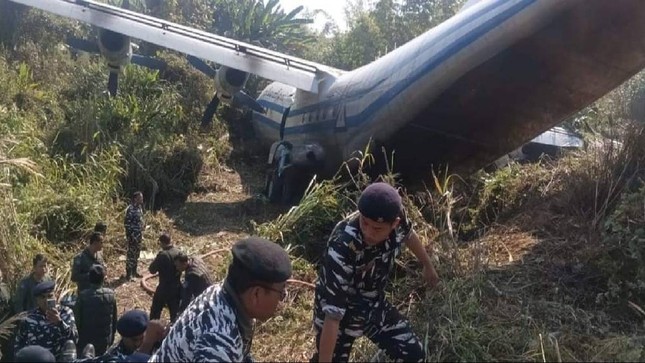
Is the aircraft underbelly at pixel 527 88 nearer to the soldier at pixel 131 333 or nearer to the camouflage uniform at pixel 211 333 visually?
the soldier at pixel 131 333

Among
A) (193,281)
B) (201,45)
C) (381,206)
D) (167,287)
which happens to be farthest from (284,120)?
(381,206)

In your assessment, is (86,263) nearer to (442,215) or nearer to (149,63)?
(442,215)

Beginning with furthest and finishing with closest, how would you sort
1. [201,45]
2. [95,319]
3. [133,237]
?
1. [201,45]
2. [133,237]
3. [95,319]

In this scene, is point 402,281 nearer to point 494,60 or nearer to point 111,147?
point 494,60

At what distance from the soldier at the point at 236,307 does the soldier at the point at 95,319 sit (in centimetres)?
296

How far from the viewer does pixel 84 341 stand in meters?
5.42

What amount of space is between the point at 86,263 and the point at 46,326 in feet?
4.78

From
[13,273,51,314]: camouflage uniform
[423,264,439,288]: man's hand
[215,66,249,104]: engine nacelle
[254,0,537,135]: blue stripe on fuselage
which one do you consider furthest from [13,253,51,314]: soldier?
[215,66,249,104]: engine nacelle

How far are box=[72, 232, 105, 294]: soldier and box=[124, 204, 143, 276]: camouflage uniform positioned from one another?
1777mm

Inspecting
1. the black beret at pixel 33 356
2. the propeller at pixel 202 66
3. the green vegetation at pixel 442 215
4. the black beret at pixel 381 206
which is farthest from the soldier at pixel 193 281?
the propeller at pixel 202 66

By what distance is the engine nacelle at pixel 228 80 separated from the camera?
44.3 ft

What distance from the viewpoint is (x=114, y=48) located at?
13906mm

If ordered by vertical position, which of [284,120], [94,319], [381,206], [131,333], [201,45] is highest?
[201,45]

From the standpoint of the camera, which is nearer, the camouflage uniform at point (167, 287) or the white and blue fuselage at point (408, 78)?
the camouflage uniform at point (167, 287)
